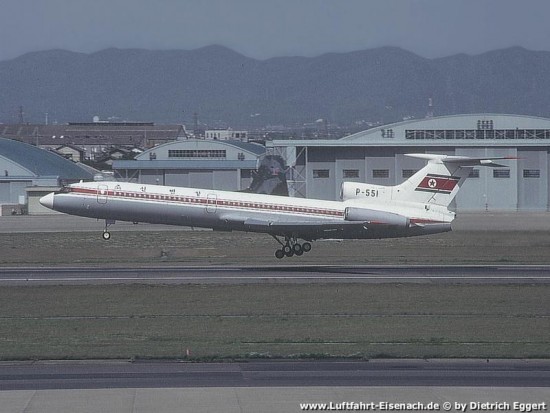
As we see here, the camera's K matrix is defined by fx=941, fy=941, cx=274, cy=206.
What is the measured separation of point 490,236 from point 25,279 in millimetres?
35857

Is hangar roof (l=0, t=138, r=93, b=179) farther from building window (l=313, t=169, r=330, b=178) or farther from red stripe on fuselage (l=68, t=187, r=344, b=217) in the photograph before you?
red stripe on fuselage (l=68, t=187, r=344, b=217)

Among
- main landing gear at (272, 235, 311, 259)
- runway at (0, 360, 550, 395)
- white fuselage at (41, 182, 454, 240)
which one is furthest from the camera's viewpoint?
main landing gear at (272, 235, 311, 259)

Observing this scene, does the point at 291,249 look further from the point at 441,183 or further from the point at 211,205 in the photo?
the point at 441,183

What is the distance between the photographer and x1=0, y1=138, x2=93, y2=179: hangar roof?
398 feet

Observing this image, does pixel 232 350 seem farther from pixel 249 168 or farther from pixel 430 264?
pixel 249 168

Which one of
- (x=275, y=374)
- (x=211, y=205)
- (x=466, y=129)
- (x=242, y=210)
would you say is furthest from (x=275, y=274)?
(x=466, y=129)

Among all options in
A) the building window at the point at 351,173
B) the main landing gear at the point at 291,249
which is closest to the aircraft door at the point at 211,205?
the main landing gear at the point at 291,249

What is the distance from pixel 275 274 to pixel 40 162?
85.8 m

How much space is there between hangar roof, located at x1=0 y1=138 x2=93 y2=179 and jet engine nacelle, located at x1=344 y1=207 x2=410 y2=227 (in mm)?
72005

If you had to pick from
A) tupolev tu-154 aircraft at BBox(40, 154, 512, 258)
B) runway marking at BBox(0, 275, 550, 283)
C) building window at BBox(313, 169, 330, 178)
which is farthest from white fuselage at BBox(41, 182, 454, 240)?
building window at BBox(313, 169, 330, 178)

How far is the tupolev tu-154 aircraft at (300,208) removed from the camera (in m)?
51.4

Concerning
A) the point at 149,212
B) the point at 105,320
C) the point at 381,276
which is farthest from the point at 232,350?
the point at 149,212

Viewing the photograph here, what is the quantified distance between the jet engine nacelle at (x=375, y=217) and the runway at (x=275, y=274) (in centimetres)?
251

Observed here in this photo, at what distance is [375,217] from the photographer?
51.7 metres
